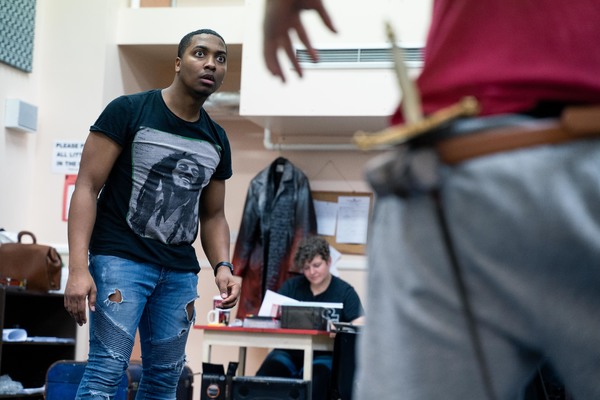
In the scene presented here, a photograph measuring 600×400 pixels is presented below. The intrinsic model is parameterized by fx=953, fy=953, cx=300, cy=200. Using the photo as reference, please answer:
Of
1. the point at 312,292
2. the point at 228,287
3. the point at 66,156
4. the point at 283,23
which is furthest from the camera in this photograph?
the point at 66,156

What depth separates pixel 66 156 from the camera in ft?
23.5

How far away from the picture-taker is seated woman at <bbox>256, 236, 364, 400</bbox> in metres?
6.17

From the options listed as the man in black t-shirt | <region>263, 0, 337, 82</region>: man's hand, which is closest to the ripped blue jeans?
the man in black t-shirt

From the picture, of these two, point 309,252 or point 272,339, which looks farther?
point 309,252

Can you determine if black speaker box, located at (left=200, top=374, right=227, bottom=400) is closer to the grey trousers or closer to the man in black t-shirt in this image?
the man in black t-shirt

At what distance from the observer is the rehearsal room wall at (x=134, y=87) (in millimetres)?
6871

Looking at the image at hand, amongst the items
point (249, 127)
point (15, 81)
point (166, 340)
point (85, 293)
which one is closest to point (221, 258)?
point (166, 340)

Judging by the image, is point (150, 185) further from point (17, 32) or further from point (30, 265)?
point (17, 32)

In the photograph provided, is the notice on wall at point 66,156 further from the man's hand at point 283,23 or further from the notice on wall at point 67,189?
the man's hand at point 283,23

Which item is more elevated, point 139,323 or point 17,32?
point 17,32

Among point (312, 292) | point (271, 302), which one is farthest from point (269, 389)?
point (312, 292)

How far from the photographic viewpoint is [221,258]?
3559 millimetres

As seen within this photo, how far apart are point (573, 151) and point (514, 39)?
0.52 ft

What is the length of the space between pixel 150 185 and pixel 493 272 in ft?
7.82
